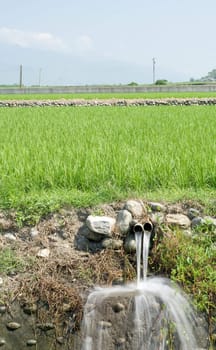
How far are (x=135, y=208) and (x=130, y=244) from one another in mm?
301

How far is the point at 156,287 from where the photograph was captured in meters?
3.68

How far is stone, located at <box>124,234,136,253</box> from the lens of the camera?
3.86 m

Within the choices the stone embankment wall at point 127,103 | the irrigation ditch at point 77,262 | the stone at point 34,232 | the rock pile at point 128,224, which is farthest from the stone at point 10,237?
the stone embankment wall at point 127,103

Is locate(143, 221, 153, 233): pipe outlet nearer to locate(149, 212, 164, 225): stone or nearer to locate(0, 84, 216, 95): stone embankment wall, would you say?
locate(149, 212, 164, 225): stone

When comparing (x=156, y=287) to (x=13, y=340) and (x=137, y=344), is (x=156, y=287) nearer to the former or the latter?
(x=137, y=344)

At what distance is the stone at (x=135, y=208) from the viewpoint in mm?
3957

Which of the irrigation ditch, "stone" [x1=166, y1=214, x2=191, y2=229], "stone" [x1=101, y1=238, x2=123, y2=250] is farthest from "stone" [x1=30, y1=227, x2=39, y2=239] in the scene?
"stone" [x1=166, y1=214, x2=191, y2=229]

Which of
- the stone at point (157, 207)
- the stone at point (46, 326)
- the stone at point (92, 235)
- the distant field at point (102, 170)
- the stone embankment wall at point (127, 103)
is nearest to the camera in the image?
the stone at point (46, 326)

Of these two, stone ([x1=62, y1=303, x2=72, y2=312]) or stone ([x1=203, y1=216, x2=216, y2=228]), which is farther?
stone ([x1=203, y1=216, x2=216, y2=228])

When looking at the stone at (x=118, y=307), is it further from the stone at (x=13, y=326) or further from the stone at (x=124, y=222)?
the stone at (x=13, y=326)

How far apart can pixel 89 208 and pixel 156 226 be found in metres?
0.59

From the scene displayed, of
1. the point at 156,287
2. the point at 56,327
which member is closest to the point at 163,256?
the point at 156,287

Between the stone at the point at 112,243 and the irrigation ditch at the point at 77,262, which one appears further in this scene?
the stone at the point at 112,243

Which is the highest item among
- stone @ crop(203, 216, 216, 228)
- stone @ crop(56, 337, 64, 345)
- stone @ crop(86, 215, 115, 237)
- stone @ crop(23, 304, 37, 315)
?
stone @ crop(203, 216, 216, 228)
